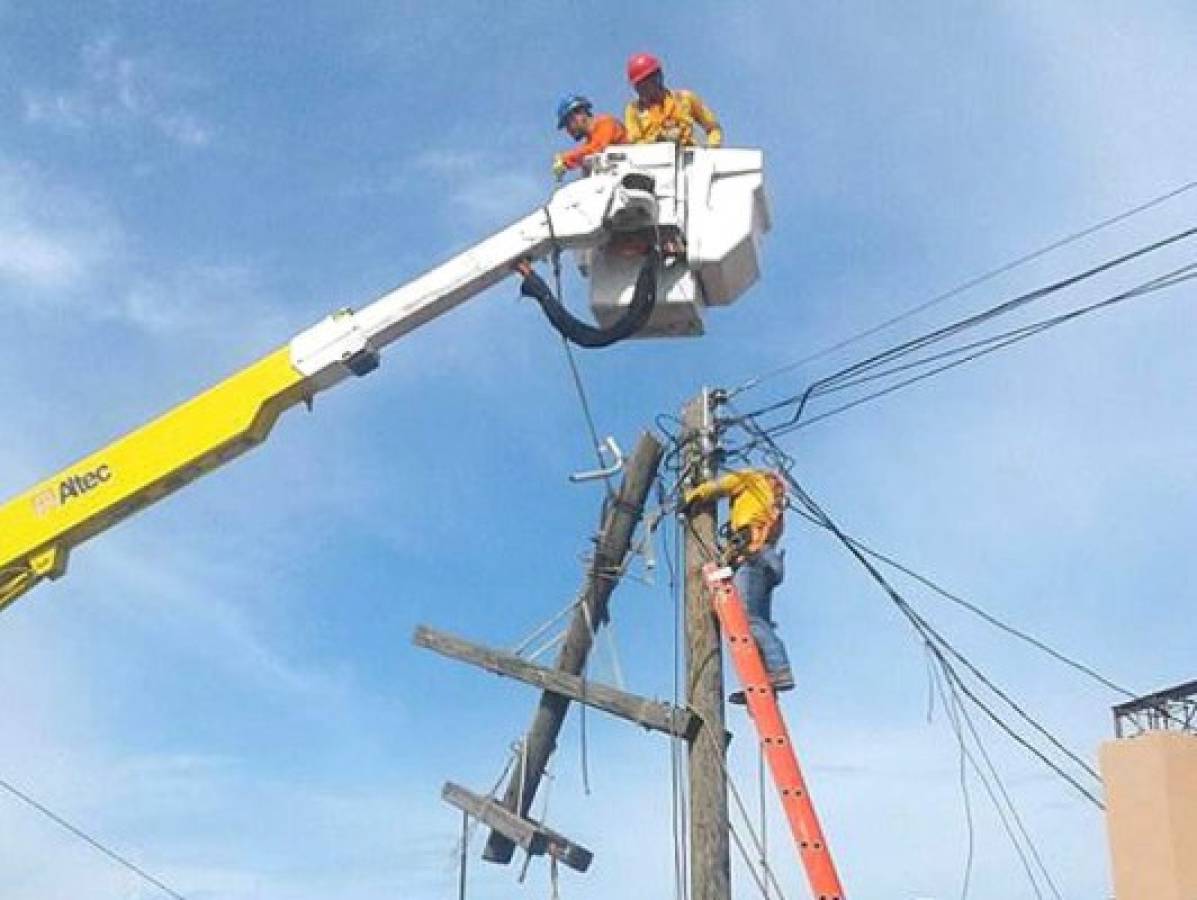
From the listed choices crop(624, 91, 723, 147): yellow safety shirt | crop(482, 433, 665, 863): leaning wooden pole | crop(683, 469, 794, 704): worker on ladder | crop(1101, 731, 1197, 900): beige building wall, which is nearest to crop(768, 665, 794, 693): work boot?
crop(683, 469, 794, 704): worker on ladder

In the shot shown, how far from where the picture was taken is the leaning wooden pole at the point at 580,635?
379 inches

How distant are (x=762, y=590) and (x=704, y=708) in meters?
0.75

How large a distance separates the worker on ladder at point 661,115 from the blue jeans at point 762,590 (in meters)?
2.49

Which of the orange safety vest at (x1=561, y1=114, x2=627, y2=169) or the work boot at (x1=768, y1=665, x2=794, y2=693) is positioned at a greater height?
the orange safety vest at (x1=561, y1=114, x2=627, y2=169)

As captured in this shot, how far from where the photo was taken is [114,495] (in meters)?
7.46

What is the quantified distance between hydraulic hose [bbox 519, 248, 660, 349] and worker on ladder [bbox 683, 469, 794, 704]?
199 cm

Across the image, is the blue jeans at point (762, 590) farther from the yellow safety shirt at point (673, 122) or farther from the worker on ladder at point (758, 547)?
the yellow safety shirt at point (673, 122)

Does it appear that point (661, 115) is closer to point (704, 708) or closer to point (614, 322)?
point (614, 322)

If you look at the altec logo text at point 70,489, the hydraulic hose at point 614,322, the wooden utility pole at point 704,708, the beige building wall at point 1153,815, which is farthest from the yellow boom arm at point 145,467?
the beige building wall at point 1153,815

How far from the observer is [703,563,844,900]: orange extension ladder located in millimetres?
7863

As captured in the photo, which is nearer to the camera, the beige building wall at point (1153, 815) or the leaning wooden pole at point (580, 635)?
the leaning wooden pole at point (580, 635)

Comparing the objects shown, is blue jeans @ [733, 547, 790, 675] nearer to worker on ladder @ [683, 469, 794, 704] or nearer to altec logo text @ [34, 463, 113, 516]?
worker on ladder @ [683, 469, 794, 704]

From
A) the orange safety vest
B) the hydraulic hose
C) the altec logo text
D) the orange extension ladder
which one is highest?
the orange safety vest

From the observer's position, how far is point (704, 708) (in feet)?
28.3
